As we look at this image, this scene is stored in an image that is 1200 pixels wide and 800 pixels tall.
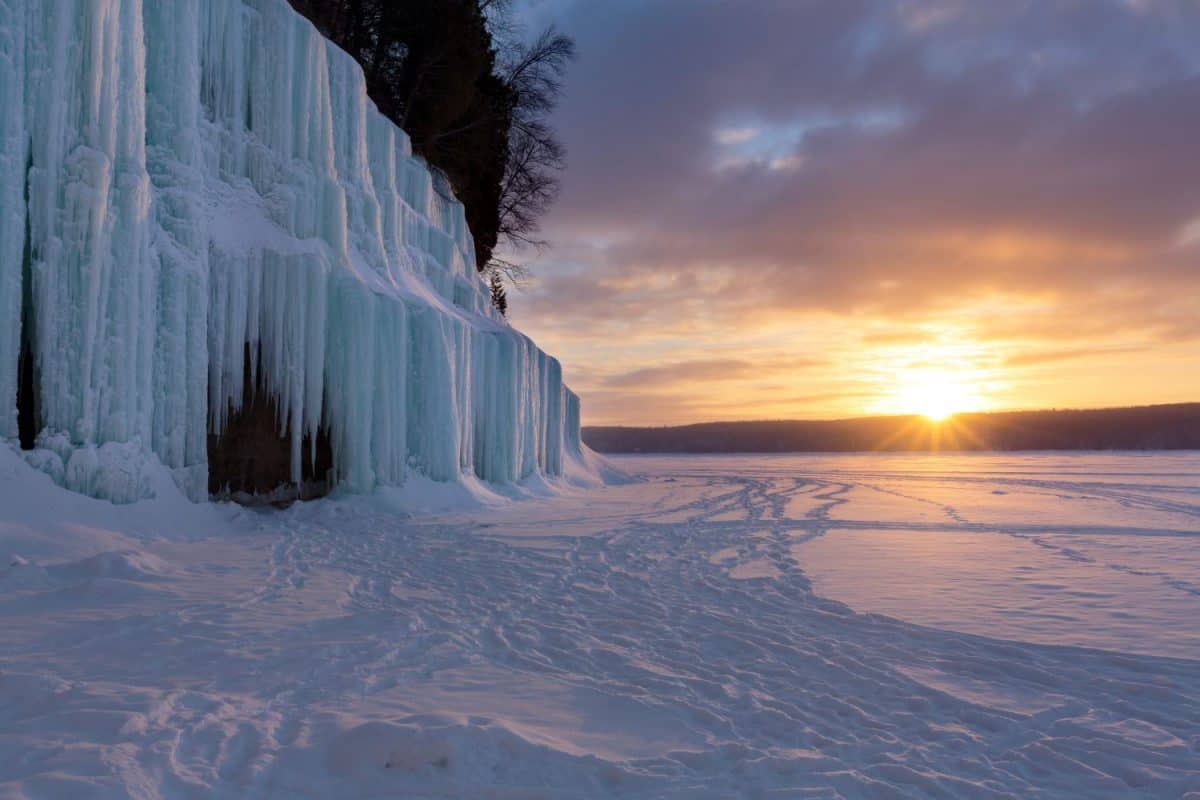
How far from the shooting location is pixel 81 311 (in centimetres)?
708

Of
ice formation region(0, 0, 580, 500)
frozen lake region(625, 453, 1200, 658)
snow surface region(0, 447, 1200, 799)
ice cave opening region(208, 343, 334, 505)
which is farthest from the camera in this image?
ice cave opening region(208, 343, 334, 505)

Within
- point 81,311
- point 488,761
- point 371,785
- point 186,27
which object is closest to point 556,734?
point 488,761

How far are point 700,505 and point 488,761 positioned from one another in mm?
12389

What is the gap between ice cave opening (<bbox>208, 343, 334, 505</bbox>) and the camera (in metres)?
9.41

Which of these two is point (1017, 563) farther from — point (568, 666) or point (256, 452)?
point (256, 452)

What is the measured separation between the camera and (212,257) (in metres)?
9.13

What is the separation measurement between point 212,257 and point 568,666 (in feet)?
25.1

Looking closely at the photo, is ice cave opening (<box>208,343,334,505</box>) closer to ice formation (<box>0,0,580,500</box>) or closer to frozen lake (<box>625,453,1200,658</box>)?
ice formation (<box>0,0,580,500</box>)

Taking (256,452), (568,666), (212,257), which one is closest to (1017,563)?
(568,666)

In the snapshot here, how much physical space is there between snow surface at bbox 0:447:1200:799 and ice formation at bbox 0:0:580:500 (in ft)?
3.40

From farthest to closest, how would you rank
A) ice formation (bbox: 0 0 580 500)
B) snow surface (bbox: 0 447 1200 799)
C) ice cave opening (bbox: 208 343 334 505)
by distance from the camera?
ice cave opening (bbox: 208 343 334 505)
ice formation (bbox: 0 0 580 500)
snow surface (bbox: 0 447 1200 799)

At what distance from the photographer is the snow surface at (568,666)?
256 centimetres

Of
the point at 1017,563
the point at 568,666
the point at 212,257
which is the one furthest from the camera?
the point at 212,257

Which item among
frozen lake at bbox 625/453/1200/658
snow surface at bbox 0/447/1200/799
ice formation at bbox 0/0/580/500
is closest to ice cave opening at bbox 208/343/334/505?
ice formation at bbox 0/0/580/500
